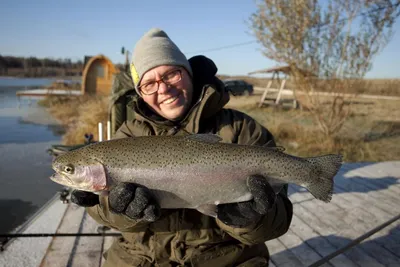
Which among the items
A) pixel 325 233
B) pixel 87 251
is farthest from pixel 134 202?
pixel 325 233

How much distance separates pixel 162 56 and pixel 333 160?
5.31ft

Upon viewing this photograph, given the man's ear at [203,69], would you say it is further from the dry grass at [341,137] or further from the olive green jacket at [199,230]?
the dry grass at [341,137]

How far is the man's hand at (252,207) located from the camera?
2150 millimetres

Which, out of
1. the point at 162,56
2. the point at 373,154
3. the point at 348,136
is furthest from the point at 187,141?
the point at 348,136

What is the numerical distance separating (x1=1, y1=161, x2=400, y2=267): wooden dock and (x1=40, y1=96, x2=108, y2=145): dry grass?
27.3 ft

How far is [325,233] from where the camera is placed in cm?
423

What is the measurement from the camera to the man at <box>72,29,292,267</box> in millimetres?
2223

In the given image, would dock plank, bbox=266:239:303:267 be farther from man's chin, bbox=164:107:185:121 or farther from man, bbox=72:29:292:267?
man's chin, bbox=164:107:185:121

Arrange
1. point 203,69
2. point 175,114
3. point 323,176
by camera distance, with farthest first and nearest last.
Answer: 1. point 203,69
2. point 175,114
3. point 323,176

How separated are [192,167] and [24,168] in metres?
8.13

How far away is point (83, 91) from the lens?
92.0ft

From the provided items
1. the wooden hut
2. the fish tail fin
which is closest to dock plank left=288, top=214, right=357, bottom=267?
the fish tail fin

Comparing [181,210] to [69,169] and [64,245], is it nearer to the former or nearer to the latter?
[69,169]

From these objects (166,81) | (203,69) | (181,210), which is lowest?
(181,210)
